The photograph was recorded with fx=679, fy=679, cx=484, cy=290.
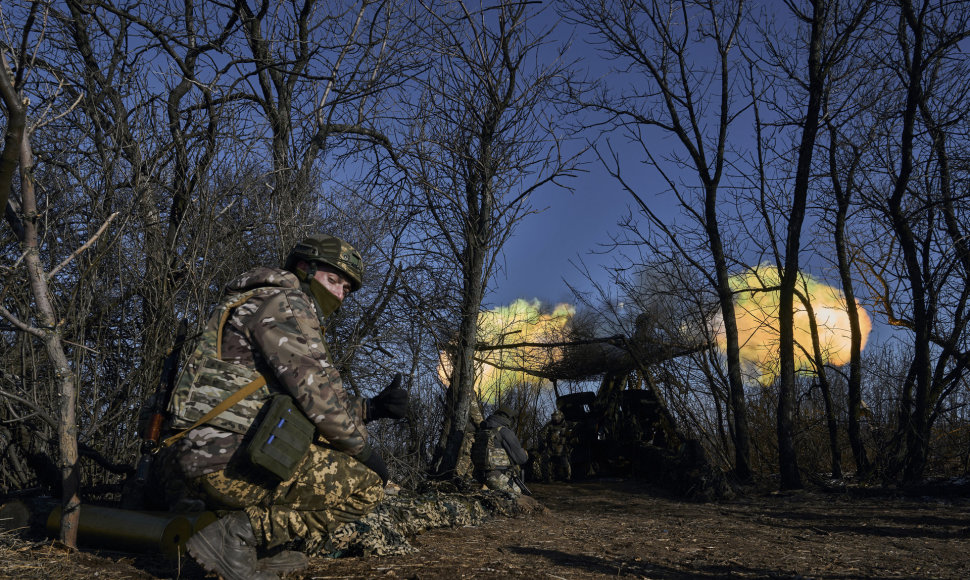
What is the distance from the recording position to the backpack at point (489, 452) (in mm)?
8547

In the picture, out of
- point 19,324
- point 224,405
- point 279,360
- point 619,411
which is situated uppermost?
point 619,411

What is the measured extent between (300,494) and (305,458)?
20 cm

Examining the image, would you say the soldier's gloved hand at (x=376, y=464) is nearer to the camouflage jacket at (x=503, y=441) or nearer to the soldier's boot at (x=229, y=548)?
the soldier's boot at (x=229, y=548)

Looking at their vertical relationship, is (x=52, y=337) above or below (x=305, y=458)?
above

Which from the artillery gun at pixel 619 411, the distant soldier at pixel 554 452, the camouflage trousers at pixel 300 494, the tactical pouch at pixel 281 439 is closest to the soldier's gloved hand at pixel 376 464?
the camouflage trousers at pixel 300 494

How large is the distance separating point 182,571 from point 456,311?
565 cm

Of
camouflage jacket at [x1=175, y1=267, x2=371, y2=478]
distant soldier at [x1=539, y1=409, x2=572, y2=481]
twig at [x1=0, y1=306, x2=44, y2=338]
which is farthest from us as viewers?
distant soldier at [x1=539, y1=409, x2=572, y2=481]

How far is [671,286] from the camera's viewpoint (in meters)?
12.3

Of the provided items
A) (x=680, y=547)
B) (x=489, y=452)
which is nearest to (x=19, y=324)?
(x=680, y=547)

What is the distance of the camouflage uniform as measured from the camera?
325cm

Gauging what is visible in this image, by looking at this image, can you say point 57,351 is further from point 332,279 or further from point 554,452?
point 554,452

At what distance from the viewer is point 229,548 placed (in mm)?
3215

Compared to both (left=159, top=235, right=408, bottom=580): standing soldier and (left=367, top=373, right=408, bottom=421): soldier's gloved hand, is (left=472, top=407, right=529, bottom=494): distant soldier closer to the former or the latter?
(left=367, top=373, right=408, bottom=421): soldier's gloved hand

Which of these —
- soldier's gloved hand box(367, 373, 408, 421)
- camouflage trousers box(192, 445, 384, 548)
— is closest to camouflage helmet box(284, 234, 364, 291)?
soldier's gloved hand box(367, 373, 408, 421)
